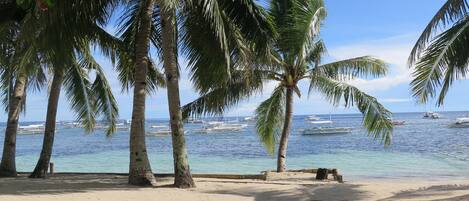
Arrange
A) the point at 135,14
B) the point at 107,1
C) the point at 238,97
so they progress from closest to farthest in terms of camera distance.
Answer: the point at 107,1, the point at 135,14, the point at 238,97

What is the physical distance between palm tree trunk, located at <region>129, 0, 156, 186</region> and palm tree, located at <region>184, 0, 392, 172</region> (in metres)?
4.20

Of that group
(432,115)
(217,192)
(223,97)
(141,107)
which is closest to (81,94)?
(223,97)

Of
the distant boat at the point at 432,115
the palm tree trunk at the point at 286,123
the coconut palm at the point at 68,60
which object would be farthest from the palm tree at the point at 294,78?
the distant boat at the point at 432,115

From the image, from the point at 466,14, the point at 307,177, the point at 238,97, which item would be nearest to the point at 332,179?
the point at 307,177

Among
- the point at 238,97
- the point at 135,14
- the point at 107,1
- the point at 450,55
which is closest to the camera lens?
the point at 450,55

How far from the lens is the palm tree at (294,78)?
54.4ft

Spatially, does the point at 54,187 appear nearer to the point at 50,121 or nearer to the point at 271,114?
the point at 50,121

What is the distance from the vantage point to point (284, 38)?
677 inches

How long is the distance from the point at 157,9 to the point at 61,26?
2.95 meters

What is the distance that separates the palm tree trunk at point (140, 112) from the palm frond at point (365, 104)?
22.8 feet

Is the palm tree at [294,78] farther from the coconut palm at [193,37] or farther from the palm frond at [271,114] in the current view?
the coconut palm at [193,37]

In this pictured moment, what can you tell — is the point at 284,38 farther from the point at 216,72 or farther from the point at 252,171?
the point at 252,171

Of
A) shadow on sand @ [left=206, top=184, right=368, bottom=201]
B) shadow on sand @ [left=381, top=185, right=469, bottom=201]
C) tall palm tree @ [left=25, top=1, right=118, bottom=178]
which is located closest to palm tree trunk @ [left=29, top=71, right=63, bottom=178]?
tall palm tree @ [left=25, top=1, right=118, bottom=178]

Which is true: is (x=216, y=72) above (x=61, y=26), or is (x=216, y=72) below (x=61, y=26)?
below
